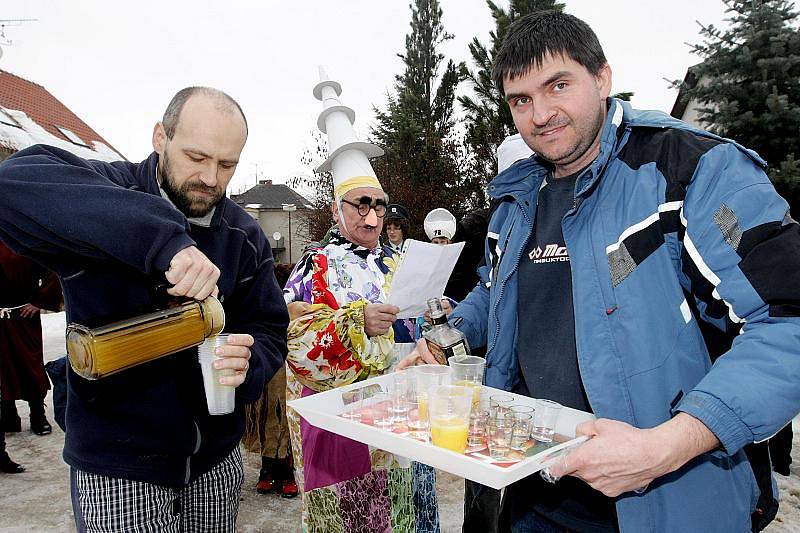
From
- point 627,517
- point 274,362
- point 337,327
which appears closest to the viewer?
point 627,517

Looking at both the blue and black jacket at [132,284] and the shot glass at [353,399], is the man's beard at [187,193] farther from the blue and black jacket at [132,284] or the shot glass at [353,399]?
the shot glass at [353,399]

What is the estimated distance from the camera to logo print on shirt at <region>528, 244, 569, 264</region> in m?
1.84

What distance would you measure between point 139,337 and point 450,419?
34.1 inches

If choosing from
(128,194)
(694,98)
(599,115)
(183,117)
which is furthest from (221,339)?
(694,98)

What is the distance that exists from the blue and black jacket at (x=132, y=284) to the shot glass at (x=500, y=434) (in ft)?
3.02

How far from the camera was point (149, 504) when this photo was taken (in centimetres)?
180

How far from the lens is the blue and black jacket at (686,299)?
1.21m

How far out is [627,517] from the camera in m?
1.43

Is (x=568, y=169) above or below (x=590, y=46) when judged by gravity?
below

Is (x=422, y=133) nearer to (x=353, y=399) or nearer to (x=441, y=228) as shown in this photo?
(x=441, y=228)

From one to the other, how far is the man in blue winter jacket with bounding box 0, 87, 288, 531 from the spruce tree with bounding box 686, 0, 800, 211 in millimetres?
7950

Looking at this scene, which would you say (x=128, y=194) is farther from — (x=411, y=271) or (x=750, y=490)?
(x=750, y=490)

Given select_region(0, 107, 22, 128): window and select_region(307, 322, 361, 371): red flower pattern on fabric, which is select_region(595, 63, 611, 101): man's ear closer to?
select_region(307, 322, 361, 371): red flower pattern on fabric

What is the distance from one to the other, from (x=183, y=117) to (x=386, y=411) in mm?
1208
